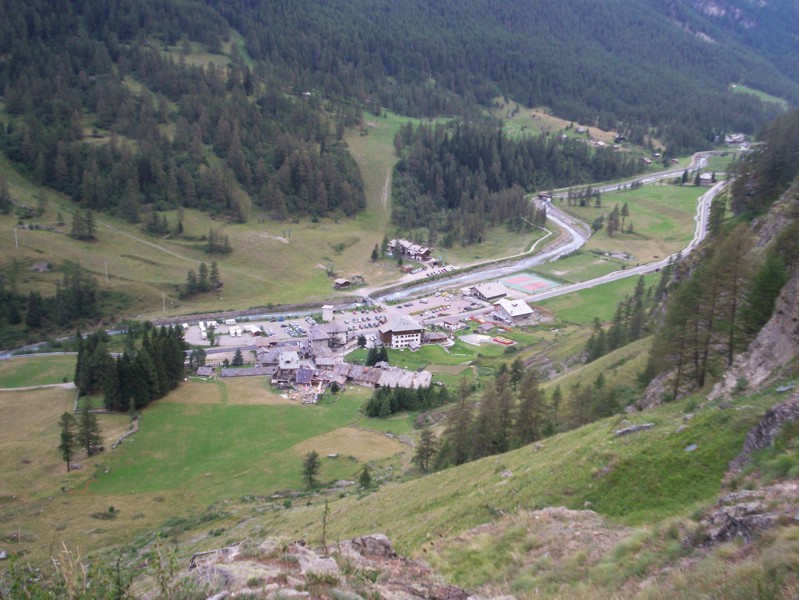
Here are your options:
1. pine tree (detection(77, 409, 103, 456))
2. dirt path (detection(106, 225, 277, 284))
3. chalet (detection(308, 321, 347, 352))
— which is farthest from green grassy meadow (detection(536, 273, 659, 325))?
pine tree (detection(77, 409, 103, 456))

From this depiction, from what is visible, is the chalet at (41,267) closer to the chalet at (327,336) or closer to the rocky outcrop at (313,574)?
the chalet at (327,336)

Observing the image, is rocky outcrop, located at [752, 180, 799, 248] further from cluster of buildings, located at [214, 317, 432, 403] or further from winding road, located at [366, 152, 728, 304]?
winding road, located at [366, 152, 728, 304]

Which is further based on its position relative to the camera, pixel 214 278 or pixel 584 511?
pixel 214 278

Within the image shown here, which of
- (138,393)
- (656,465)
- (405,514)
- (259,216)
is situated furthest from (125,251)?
(656,465)

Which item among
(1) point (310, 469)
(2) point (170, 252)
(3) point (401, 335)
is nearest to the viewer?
(1) point (310, 469)

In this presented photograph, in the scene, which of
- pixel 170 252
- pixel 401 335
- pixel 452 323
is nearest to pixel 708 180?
pixel 452 323

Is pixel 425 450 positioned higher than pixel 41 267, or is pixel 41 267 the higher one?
pixel 425 450

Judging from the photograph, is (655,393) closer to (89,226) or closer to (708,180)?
(89,226)

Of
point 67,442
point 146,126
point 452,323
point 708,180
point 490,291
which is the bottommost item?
point 67,442
